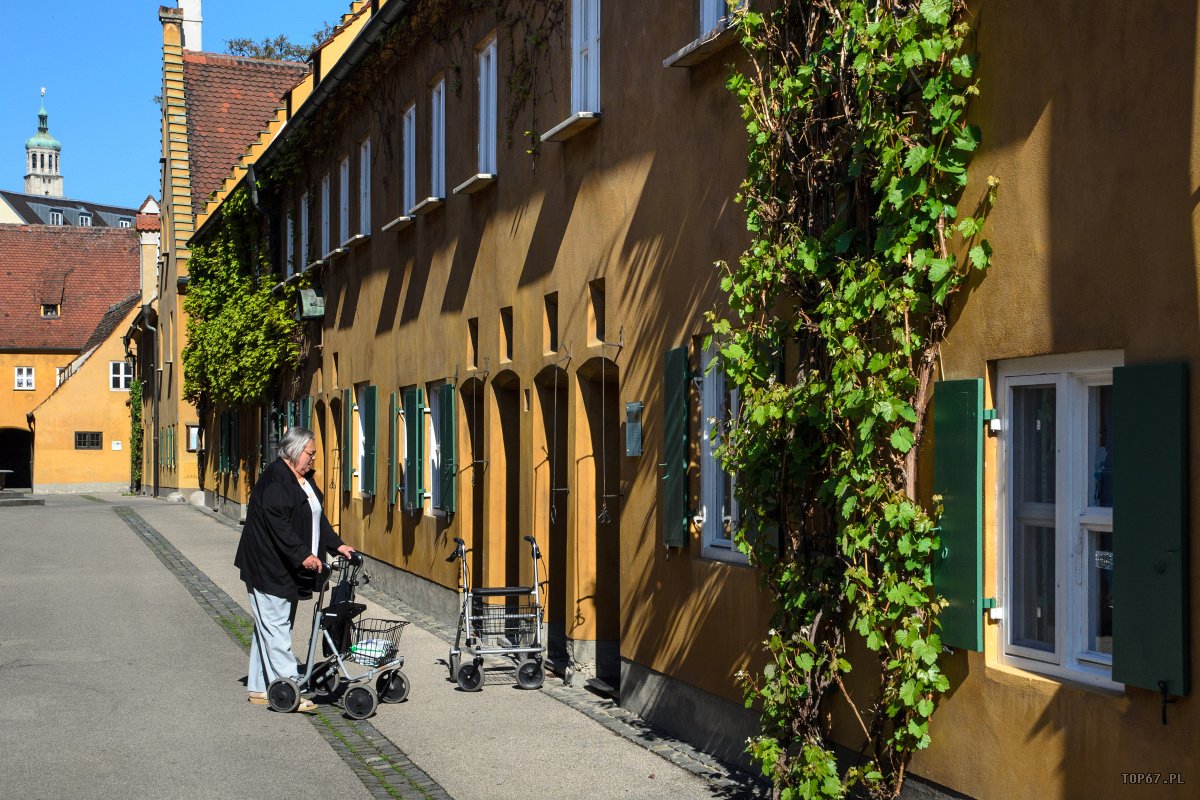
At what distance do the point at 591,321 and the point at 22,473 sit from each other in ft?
222

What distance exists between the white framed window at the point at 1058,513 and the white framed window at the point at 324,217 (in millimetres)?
17043

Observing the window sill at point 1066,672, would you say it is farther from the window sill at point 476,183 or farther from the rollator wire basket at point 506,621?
the window sill at point 476,183

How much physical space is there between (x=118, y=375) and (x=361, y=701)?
184ft

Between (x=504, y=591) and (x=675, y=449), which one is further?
(x=504, y=591)

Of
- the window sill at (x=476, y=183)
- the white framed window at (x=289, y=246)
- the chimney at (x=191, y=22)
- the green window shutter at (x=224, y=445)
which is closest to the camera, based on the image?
the window sill at (x=476, y=183)

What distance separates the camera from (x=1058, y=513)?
5.57 meters

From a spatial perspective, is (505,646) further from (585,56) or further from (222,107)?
(222,107)

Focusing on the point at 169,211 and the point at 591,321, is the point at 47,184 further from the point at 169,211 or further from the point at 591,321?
the point at 591,321

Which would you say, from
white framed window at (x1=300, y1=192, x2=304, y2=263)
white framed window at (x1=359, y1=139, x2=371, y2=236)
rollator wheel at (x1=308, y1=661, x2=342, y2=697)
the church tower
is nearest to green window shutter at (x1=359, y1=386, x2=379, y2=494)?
white framed window at (x1=359, y1=139, x2=371, y2=236)

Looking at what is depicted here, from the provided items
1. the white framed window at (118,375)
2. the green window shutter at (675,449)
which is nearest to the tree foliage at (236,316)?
the green window shutter at (675,449)

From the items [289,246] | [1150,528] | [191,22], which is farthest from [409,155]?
[191,22]

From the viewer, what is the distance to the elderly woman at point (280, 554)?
10188 mm

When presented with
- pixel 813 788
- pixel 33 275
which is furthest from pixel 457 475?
pixel 33 275

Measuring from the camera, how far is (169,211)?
148 ft
